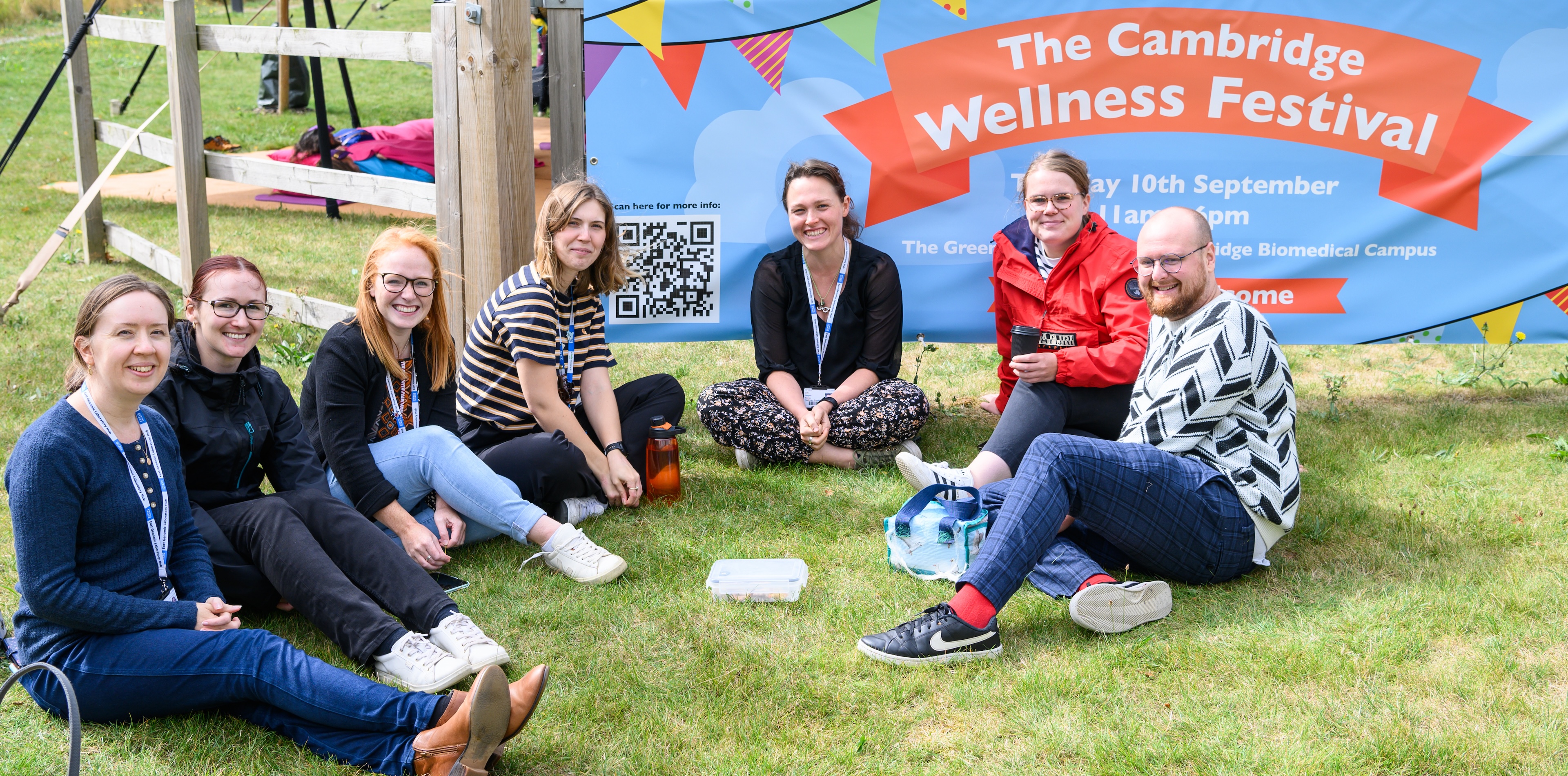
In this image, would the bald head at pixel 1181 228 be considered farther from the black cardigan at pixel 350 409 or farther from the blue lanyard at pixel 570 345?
the black cardigan at pixel 350 409

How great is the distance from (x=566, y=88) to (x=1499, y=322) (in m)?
4.26

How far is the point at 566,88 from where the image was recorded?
4.91 m

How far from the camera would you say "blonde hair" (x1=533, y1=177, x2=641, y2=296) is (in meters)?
4.05

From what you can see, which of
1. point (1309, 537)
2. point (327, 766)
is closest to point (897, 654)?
point (327, 766)

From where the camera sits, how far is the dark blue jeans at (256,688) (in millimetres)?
2518

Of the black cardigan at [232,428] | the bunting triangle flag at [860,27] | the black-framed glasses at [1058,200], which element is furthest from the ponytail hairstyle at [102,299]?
the bunting triangle flag at [860,27]

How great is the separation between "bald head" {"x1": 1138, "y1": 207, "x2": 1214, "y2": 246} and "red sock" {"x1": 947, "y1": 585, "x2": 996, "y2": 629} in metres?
1.17

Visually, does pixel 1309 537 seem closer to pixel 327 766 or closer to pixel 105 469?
pixel 327 766

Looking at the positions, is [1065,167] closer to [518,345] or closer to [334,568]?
[518,345]

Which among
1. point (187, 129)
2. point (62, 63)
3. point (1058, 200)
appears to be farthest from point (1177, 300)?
point (62, 63)

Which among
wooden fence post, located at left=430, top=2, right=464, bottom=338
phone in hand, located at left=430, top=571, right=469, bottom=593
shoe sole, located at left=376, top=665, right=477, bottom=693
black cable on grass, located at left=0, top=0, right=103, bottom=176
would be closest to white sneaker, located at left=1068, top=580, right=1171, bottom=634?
shoe sole, located at left=376, top=665, right=477, bottom=693

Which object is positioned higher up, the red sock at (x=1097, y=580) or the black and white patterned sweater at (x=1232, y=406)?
the black and white patterned sweater at (x=1232, y=406)

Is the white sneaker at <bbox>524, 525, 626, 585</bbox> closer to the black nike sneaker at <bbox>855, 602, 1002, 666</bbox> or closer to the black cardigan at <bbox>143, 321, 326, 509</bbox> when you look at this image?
the black cardigan at <bbox>143, 321, 326, 509</bbox>

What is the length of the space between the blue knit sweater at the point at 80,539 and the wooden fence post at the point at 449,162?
1.90 meters
